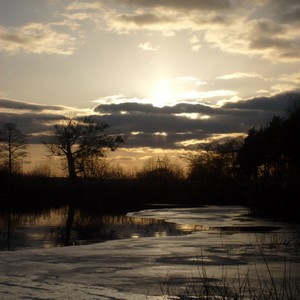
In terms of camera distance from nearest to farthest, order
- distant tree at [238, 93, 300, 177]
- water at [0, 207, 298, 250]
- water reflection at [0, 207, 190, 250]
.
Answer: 1. water reflection at [0, 207, 190, 250]
2. water at [0, 207, 298, 250]
3. distant tree at [238, 93, 300, 177]

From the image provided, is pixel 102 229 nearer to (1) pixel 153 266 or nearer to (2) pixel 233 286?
(1) pixel 153 266

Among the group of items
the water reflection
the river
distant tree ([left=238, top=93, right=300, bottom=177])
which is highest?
distant tree ([left=238, top=93, right=300, bottom=177])

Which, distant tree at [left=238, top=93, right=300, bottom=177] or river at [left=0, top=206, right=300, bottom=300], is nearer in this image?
river at [left=0, top=206, right=300, bottom=300]

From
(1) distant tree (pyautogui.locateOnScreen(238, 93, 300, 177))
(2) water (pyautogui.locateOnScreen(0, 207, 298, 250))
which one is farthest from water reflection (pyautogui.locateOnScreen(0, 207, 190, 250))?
(1) distant tree (pyautogui.locateOnScreen(238, 93, 300, 177))

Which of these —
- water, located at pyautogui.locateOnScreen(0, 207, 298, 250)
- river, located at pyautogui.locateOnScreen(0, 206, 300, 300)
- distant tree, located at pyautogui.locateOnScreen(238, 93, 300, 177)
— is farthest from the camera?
distant tree, located at pyautogui.locateOnScreen(238, 93, 300, 177)

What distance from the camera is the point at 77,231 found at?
71.0 feet

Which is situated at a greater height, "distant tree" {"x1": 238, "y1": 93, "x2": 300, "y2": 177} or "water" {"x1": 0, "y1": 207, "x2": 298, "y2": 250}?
"distant tree" {"x1": 238, "y1": 93, "x2": 300, "y2": 177}

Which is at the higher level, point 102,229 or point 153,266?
point 153,266

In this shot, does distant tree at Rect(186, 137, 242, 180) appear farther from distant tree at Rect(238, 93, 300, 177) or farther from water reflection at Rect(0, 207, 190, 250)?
water reflection at Rect(0, 207, 190, 250)

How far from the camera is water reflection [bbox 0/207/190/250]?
17547mm

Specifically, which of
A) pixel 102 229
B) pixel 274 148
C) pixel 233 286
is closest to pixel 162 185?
pixel 274 148

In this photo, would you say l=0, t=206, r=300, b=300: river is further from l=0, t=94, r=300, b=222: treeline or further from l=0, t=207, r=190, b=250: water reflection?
l=0, t=94, r=300, b=222: treeline

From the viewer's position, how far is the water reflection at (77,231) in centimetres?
1755

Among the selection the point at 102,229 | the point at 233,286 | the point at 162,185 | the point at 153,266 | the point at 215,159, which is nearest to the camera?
the point at 233,286
